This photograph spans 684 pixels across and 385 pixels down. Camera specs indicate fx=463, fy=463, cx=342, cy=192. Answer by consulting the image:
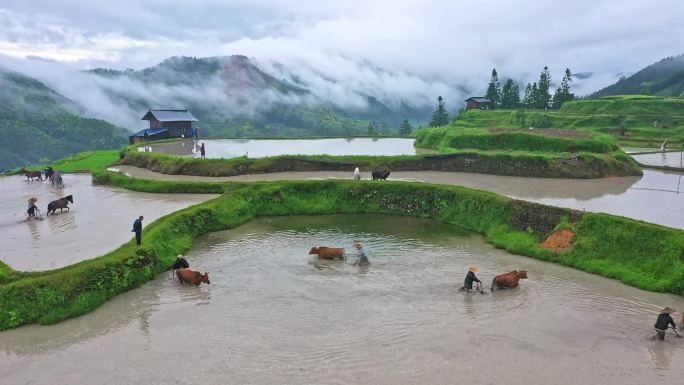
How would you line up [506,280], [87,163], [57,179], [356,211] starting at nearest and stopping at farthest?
[506,280] < [356,211] < [57,179] < [87,163]

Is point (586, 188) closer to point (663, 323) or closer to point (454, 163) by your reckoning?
point (454, 163)

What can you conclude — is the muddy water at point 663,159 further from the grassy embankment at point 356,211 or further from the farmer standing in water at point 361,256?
the farmer standing in water at point 361,256

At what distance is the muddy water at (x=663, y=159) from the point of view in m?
37.3

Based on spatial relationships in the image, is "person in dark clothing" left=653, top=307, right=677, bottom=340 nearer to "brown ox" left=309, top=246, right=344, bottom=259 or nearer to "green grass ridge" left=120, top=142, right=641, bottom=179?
"brown ox" left=309, top=246, right=344, bottom=259

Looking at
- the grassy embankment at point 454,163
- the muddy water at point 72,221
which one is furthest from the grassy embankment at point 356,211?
the grassy embankment at point 454,163

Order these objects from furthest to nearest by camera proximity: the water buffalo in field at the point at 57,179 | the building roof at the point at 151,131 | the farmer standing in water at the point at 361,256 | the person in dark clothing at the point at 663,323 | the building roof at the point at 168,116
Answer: the building roof at the point at 168,116
the building roof at the point at 151,131
the water buffalo in field at the point at 57,179
the farmer standing in water at the point at 361,256
the person in dark clothing at the point at 663,323

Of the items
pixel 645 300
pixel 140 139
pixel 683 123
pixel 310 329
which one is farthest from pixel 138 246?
pixel 683 123

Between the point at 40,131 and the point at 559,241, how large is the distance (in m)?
129

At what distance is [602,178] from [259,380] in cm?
3034

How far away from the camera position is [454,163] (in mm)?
36844

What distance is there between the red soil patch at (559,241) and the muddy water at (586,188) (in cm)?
341

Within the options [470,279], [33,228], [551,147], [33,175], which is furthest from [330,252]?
[551,147]

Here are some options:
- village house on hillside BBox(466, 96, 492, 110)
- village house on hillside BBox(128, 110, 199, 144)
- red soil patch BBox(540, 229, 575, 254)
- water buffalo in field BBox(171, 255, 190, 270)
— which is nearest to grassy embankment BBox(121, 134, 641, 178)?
red soil patch BBox(540, 229, 575, 254)

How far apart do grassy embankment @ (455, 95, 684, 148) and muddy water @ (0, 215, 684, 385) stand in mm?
44924
